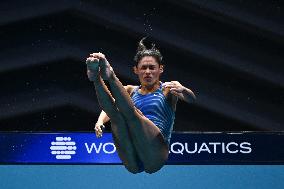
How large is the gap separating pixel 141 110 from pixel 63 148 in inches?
87.1

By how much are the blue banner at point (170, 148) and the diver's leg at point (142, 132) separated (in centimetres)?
196

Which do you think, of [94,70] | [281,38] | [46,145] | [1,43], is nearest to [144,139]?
[94,70]

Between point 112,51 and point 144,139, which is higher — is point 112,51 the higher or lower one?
the higher one

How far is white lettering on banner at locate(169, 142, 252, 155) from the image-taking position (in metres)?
7.26

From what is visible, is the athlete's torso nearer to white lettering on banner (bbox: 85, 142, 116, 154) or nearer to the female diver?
the female diver

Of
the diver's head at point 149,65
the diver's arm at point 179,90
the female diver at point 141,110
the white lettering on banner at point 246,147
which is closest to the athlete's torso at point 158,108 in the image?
the female diver at point 141,110

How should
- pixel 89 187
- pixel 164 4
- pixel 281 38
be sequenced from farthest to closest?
pixel 164 4 → pixel 281 38 → pixel 89 187

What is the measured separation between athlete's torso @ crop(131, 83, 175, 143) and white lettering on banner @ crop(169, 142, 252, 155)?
177 cm

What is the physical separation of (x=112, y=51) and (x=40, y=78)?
174 cm

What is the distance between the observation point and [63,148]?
7.32 meters

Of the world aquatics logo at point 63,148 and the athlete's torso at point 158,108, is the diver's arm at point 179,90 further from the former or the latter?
the world aquatics logo at point 63,148

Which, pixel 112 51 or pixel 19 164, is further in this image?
pixel 112 51

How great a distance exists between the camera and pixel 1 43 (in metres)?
10.1

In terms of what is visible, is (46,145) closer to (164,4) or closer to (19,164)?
(19,164)
